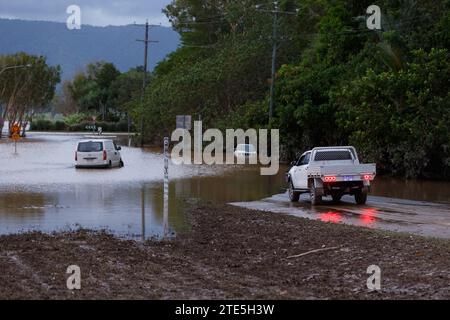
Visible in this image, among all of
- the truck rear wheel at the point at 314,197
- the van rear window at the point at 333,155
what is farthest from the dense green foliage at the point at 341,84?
the truck rear wheel at the point at 314,197

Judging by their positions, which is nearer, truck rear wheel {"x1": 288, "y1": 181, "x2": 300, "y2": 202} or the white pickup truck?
the white pickup truck

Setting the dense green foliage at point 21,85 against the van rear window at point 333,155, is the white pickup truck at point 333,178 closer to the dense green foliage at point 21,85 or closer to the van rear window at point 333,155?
the van rear window at point 333,155

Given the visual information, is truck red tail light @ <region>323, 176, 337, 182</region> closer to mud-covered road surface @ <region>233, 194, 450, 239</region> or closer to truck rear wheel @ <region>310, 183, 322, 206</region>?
truck rear wheel @ <region>310, 183, 322, 206</region>

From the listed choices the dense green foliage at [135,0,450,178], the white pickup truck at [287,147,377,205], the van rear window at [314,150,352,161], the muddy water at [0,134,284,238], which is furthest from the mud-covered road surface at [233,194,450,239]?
the dense green foliage at [135,0,450,178]

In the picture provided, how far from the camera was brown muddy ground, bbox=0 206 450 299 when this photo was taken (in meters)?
10.2

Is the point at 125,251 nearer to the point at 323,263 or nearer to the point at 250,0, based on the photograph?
the point at 323,263

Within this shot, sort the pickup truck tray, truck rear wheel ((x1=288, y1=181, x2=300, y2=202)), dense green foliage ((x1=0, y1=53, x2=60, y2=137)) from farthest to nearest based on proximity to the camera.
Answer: dense green foliage ((x1=0, y1=53, x2=60, y2=137))
truck rear wheel ((x1=288, y1=181, x2=300, y2=202))
the pickup truck tray

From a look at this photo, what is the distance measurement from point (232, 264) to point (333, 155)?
12.9 metres

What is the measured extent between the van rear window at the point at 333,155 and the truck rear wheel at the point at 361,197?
183 centimetres

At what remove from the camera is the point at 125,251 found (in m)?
14.1

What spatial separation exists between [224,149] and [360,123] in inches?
1068

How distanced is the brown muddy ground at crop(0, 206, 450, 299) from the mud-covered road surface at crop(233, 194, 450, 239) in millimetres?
1378

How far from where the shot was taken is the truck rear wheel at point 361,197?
77.0ft
